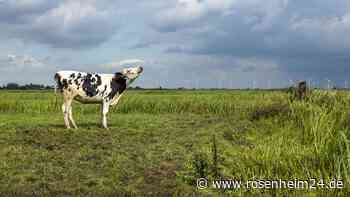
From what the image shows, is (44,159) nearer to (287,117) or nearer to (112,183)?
(112,183)

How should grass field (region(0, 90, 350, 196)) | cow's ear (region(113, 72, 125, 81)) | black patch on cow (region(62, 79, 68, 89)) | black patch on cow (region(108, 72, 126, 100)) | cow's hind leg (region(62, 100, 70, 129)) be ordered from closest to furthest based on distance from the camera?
grass field (region(0, 90, 350, 196)) → cow's hind leg (region(62, 100, 70, 129)) → black patch on cow (region(62, 79, 68, 89)) → black patch on cow (region(108, 72, 126, 100)) → cow's ear (region(113, 72, 125, 81))

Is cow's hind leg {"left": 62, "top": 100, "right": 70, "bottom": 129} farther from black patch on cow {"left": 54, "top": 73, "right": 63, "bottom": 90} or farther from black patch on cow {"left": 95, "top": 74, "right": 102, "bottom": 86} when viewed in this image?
black patch on cow {"left": 95, "top": 74, "right": 102, "bottom": 86}

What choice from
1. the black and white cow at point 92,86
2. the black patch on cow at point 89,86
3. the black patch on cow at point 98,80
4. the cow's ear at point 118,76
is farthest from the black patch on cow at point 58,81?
the cow's ear at point 118,76

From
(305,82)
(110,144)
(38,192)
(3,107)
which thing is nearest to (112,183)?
(38,192)

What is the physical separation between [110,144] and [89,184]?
12.0 feet

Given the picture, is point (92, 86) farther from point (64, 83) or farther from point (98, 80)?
point (64, 83)

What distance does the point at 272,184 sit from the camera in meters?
7.43

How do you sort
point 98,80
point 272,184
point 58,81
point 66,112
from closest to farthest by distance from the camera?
point 272,184 → point 66,112 → point 58,81 → point 98,80

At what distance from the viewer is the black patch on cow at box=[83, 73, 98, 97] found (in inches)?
577

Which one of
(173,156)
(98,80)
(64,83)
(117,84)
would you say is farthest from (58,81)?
(173,156)

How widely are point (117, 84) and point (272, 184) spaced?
28.4 feet

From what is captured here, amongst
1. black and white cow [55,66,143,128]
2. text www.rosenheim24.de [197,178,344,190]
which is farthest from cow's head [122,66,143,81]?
text www.rosenheim24.de [197,178,344,190]

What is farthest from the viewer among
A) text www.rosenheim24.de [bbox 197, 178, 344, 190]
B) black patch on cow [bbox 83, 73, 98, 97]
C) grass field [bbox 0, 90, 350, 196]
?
black patch on cow [bbox 83, 73, 98, 97]

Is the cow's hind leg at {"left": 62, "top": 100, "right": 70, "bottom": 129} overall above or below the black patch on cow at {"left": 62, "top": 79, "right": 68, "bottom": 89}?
below
